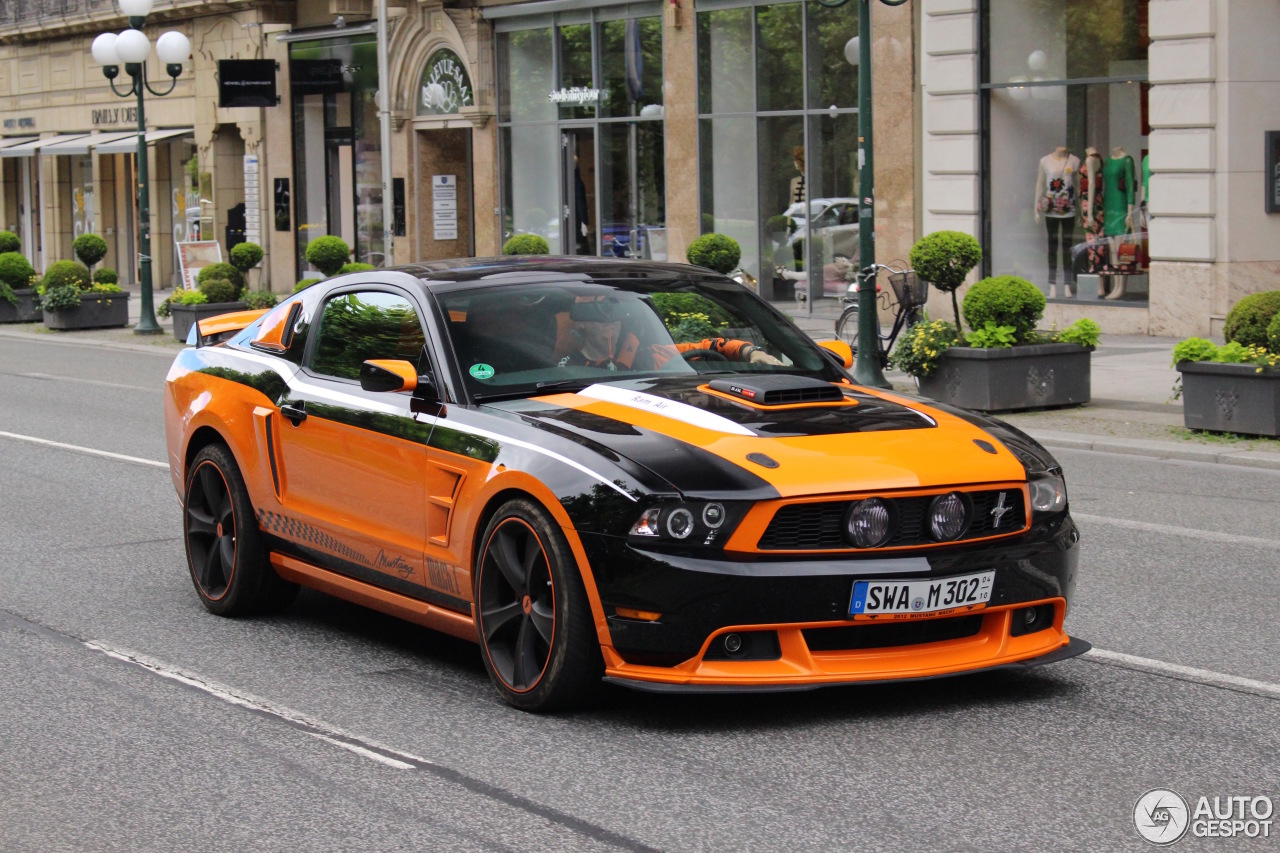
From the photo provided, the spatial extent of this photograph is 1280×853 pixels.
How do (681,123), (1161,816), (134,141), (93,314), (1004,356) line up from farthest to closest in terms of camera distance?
(134,141)
(93,314)
(681,123)
(1004,356)
(1161,816)

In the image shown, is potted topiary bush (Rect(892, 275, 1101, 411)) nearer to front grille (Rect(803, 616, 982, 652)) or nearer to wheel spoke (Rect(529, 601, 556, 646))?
front grille (Rect(803, 616, 982, 652))

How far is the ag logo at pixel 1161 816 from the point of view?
14.8 feet

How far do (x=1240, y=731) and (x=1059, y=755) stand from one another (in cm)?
70

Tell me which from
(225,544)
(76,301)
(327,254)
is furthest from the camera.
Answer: (76,301)

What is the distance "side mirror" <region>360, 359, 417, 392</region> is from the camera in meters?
6.26

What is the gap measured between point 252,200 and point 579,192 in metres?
10.5

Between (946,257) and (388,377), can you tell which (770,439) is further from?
(946,257)

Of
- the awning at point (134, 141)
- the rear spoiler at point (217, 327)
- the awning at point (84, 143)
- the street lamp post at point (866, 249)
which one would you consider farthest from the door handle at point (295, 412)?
the awning at point (84, 143)

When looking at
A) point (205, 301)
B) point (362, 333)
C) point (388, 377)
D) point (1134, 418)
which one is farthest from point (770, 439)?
point (205, 301)

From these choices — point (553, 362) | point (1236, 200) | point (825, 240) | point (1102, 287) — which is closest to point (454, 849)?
point (553, 362)

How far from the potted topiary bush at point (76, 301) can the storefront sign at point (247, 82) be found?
632cm

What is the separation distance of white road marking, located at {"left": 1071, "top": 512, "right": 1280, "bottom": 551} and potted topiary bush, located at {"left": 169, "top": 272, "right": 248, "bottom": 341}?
17925mm

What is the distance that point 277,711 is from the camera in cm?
595

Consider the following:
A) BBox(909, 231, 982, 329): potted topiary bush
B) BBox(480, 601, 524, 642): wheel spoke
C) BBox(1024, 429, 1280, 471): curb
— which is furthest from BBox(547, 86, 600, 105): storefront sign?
BBox(480, 601, 524, 642): wheel spoke
